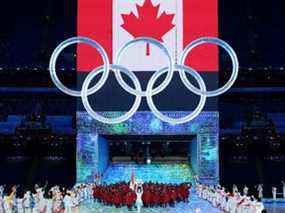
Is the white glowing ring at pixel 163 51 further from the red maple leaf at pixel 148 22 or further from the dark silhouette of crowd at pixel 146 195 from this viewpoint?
the red maple leaf at pixel 148 22

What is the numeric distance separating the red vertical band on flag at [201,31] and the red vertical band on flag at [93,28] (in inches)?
146

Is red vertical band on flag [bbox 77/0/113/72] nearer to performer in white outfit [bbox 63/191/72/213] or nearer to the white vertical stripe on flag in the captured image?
the white vertical stripe on flag

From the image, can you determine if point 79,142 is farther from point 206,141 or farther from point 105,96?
point 206,141

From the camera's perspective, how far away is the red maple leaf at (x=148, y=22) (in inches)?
1102

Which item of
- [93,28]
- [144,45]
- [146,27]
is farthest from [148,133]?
[93,28]

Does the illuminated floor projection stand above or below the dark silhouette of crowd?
above

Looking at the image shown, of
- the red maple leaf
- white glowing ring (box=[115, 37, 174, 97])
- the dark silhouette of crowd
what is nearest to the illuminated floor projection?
the red maple leaf

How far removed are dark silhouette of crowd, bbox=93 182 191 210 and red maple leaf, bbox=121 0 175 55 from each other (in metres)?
8.49

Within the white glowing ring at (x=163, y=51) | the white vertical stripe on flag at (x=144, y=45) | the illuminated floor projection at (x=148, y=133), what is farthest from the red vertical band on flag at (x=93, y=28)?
the white glowing ring at (x=163, y=51)

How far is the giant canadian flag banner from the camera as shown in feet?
91.2

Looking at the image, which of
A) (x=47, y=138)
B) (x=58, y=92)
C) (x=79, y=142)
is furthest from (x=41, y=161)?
(x=79, y=142)

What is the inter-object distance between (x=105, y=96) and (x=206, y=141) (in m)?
5.32

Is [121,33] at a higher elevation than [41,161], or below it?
higher

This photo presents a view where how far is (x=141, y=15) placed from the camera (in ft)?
92.4
